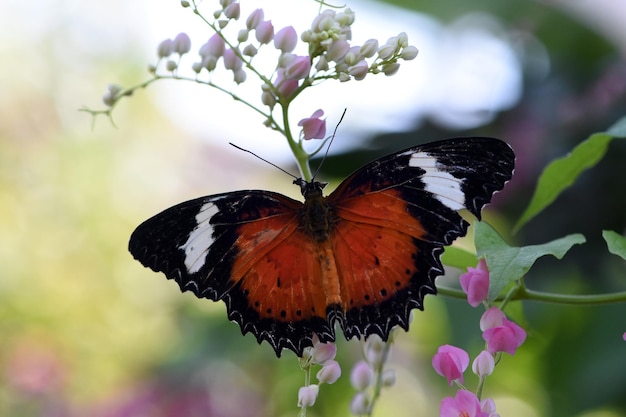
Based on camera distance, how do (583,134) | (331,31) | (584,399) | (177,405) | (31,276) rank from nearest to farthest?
1. (331,31)
2. (584,399)
3. (583,134)
4. (177,405)
5. (31,276)

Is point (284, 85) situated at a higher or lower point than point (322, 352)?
higher

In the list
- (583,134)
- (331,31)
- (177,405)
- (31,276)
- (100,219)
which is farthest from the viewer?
(100,219)

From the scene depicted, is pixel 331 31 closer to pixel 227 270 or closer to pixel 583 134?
pixel 227 270

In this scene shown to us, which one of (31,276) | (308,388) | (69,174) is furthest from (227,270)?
(69,174)

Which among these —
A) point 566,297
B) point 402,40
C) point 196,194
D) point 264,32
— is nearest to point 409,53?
point 402,40

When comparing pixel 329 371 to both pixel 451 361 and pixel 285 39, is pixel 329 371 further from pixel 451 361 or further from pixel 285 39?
pixel 285 39

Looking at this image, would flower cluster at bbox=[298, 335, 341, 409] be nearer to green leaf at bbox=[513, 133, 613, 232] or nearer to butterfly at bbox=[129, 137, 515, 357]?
butterfly at bbox=[129, 137, 515, 357]

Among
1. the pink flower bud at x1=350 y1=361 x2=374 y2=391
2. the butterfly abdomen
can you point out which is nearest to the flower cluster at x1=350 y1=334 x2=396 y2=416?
the pink flower bud at x1=350 y1=361 x2=374 y2=391
